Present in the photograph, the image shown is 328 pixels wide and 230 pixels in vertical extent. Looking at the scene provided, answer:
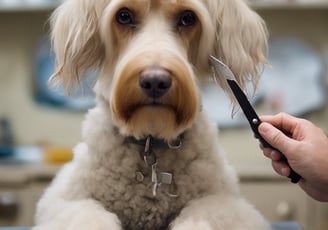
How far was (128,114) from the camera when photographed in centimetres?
115

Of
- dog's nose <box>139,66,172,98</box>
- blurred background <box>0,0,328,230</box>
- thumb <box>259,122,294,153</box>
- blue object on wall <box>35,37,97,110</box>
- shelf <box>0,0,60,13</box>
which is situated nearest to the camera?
dog's nose <box>139,66,172,98</box>

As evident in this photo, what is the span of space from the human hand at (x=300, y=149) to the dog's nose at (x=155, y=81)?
23 cm

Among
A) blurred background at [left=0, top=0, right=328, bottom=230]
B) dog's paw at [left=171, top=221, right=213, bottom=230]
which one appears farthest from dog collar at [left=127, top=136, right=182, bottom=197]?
blurred background at [left=0, top=0, right=328, bottom=230]

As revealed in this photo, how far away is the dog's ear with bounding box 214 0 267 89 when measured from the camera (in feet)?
4.24

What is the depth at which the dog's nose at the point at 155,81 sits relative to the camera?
108cm

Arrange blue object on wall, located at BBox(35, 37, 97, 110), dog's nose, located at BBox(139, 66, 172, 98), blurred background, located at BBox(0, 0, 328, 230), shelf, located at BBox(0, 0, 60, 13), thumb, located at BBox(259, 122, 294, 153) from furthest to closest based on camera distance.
Result: blue object on wall, located at BBox(35, 37, 97, 110), shelf, located at BBox(0, 0, 60, 13), blurred background, located at BBox(0, 0, 328, 230), thumb, located at BBox(259, 122, 294, 153), dog's nose, located at BBox(139, 66, 172, 98)

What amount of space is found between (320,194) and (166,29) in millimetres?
478

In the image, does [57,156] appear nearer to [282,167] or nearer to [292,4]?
[292,4]

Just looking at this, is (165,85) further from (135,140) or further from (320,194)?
(320,194)

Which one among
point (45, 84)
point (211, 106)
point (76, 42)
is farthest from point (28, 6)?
point (76, 42)

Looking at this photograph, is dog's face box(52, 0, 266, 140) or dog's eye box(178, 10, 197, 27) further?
dog's eye box(178, 10, 197, 27)

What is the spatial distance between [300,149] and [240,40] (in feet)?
0.90

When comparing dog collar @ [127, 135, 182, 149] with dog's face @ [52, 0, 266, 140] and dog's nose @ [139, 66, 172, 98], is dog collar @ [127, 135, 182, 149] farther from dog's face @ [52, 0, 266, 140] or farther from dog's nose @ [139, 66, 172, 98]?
dog's nose @ [139, 66, 172, 98]

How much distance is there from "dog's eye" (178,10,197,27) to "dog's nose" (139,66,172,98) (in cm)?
20
